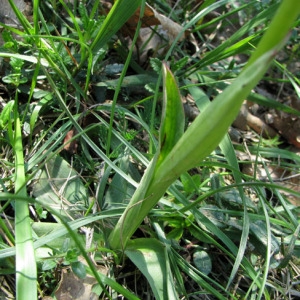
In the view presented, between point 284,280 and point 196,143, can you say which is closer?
point 196,143

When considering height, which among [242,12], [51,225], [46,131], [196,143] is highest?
[242,12]

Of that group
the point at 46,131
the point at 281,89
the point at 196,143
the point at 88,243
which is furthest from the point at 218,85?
the point at 196,143

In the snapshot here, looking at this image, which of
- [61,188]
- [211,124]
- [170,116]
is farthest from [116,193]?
[211,124]

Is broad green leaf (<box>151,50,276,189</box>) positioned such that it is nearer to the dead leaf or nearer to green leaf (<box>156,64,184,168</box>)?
green leaf (<box>156,64,184,168</box>)

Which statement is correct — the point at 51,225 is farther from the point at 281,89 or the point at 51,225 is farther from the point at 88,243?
the point at 281,89

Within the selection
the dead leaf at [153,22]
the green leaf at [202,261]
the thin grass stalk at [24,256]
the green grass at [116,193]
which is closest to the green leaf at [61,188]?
the green grass at [116,193]

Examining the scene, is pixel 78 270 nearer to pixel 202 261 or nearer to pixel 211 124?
pixel 202 261

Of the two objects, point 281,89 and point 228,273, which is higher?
point 281,89
